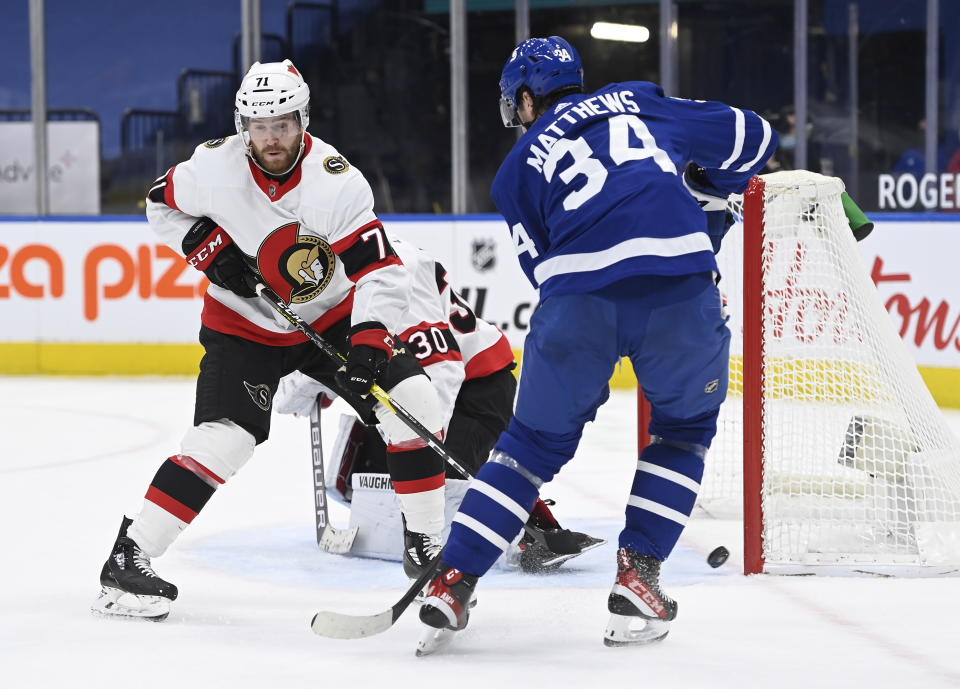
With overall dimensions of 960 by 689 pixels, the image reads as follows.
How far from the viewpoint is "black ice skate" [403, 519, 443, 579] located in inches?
105

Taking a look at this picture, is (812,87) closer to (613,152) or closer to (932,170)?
(932,170)

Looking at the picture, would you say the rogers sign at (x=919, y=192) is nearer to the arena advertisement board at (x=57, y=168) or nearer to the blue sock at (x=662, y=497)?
the arena advertisement board at (x=57, y=168)

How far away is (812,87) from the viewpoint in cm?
702

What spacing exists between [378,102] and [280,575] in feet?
16.0

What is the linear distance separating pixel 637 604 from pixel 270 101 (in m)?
1.10

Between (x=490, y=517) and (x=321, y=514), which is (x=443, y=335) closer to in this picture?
(x=321, y=514)

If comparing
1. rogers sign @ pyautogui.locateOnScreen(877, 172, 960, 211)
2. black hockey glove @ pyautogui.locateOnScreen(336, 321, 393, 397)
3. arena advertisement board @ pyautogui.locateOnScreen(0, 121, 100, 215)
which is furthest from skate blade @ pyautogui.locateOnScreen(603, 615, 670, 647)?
arena advertisement board @ pyautogui.locateOnScreen(0, 121, 100, 215)

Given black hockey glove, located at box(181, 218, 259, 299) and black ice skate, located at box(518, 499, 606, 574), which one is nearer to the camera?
black hockey glove, located at box(181, 218, 259, 299)

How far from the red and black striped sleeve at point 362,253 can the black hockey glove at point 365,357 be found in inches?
4.9

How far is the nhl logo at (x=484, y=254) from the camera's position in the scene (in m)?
6.44

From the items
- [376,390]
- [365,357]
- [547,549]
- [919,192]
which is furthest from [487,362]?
[919,192]

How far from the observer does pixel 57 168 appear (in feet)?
24.5

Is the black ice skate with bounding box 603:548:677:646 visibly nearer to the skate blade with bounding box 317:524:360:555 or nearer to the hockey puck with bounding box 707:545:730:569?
the hockey puck with bounding box 707:545:730:569

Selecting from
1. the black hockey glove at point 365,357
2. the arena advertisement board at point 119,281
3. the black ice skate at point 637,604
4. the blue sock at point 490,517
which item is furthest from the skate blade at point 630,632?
the arena advertisement board at point 119,281
